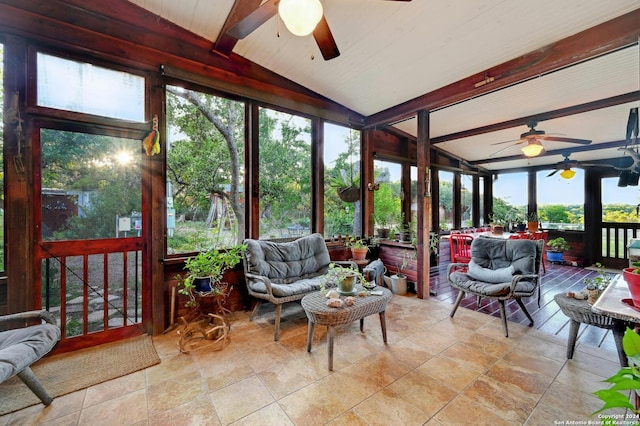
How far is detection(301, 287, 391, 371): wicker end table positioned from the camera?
224 centimetres

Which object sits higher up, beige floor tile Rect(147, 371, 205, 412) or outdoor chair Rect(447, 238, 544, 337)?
outdoor chair Rect(447, 238, 544, 337)

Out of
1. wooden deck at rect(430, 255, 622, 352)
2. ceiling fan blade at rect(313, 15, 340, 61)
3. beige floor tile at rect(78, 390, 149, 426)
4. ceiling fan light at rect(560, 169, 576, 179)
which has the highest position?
ceiling fan blade at rect(313, 15, 340, 61)

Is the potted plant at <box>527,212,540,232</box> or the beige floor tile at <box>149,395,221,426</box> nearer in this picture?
the beige floor tile at <box>149,395,221,426</box>

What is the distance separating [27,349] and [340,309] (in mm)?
2089

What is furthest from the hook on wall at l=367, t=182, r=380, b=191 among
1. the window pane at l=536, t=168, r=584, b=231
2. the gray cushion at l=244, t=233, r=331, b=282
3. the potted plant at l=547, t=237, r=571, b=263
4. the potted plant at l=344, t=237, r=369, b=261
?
the window pane at l=536, t=168, r=584, b=231

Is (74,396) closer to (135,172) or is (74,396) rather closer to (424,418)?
(135,172)

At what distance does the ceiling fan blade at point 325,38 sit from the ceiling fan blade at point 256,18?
33 cm

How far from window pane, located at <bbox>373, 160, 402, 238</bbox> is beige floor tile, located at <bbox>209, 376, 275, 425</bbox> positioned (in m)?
3.40

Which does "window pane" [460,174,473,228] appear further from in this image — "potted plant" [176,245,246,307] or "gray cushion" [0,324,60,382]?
"gray cushion" [0,324,60,382]

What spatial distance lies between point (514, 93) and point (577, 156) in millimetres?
3955

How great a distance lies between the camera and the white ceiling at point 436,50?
8.02 ft

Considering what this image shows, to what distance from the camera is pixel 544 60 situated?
277cm

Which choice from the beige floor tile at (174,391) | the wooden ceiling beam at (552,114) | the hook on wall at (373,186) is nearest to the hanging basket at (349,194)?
the hook on wall at (373,186)

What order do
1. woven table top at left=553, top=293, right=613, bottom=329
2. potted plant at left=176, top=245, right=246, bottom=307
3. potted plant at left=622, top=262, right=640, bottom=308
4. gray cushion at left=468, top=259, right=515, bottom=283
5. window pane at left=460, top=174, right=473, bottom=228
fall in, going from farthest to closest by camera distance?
window pane at left=460, top=174, right=473, bottom=228
gray cushion at left=468, top=259, right=515, bottom=283
potted plant at left=176, top=245, right=246, bottom=307
woven table top at left=553, top=293, right=613, bottom=329
potted plant at left=622, top=262, right=640, bottom=308
